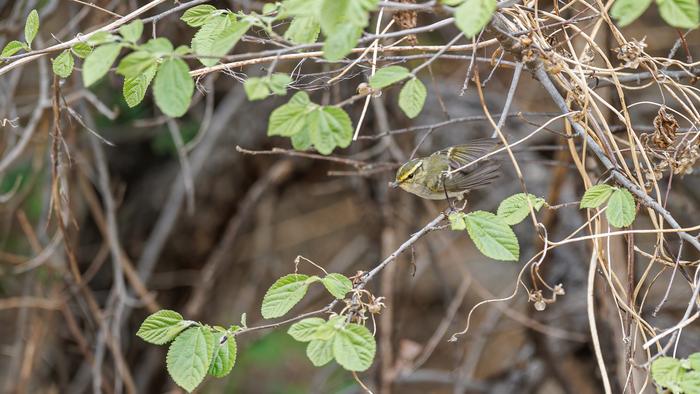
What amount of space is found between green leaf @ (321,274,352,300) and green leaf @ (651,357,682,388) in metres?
0.45

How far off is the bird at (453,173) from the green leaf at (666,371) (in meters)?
Answer: 0.57

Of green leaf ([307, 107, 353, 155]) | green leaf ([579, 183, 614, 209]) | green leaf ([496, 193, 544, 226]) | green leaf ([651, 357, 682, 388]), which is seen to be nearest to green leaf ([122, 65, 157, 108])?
green leaf ([307, 107, 353, 155])

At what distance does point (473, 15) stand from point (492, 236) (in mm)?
379

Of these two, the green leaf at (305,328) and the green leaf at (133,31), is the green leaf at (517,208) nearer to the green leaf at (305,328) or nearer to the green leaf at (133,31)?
the green leaf at (305,328)

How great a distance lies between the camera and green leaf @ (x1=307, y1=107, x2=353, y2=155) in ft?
3.64

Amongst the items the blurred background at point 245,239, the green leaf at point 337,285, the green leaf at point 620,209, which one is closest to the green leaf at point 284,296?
the green leaf at point 337,285

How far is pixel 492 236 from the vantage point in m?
1.21

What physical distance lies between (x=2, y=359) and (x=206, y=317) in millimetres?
1189

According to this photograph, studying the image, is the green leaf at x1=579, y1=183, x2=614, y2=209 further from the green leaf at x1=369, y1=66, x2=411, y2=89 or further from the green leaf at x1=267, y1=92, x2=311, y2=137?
the green leaf at x1=267, y1=92, x2=311, y2=137

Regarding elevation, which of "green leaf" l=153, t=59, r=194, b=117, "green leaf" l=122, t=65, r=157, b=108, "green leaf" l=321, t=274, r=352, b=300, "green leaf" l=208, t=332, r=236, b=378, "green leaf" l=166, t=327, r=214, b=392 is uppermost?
"green leaf" l=153, t=59, r=194, b=117

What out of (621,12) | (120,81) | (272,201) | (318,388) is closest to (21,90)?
(120,81)

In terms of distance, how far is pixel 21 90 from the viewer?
389cm

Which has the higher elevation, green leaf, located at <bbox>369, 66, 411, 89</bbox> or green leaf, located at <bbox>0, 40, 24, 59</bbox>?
green leaf, located at <bbox>369, 66, 411, 89</bbox>

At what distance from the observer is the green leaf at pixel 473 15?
0.96m
